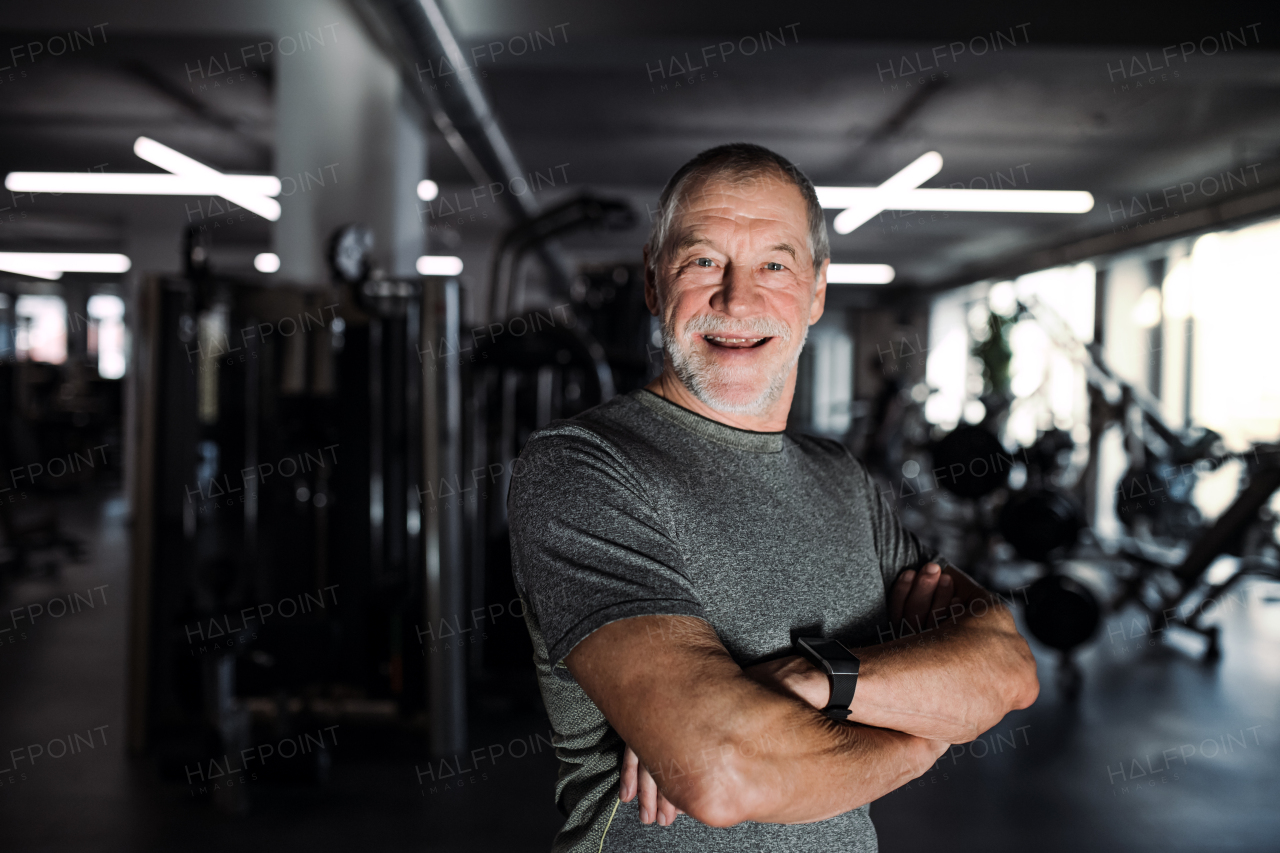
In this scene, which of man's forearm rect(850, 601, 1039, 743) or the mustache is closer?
man's forearm rect(850, 601, 1039, 743)

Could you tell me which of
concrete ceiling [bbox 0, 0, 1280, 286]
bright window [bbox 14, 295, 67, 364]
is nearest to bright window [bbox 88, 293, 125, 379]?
bright window [bbox 14, 295, 67, 364]

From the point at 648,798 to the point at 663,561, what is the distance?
264mm

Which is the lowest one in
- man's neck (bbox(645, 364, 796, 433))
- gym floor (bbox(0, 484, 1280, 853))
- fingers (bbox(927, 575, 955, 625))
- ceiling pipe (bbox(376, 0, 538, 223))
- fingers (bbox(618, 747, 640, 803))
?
gym floor (bbox(0, 484, 1280, 853))

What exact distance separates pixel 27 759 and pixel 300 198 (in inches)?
97.1

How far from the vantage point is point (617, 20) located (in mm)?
3979

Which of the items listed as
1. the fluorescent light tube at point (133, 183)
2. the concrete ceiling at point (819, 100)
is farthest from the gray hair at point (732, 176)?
the fluorescent light tube at point (133, 183)

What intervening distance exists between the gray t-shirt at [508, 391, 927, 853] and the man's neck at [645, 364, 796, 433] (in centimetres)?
2

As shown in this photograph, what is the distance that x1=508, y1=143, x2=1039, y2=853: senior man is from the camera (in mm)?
813

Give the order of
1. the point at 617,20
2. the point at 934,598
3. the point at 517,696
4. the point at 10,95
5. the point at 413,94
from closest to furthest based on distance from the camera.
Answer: the point at 934,598 → the point at 517,696 → the point at 617,20 → the point at 413,94 → the point at 10,95

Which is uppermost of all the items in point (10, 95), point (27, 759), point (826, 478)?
point (10, 95)

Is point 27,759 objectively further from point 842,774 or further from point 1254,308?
point 1254,308

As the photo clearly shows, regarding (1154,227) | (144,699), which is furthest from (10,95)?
(1154,227)

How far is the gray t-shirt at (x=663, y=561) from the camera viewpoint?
2.86 ft

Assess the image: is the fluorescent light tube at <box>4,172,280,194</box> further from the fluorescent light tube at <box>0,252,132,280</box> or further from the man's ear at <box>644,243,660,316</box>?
the man's ear at <box>644,243,660,316</box>
